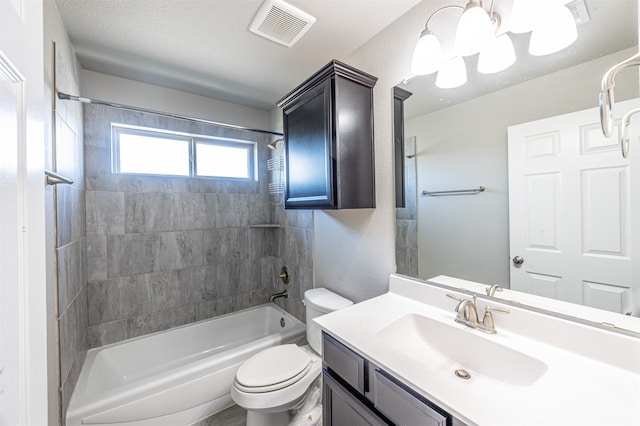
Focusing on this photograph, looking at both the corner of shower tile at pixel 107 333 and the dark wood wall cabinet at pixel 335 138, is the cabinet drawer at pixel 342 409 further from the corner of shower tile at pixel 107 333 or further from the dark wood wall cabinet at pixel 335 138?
the corner of shower tile at pixel 107 333

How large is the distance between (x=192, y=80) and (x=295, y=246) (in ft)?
5.53

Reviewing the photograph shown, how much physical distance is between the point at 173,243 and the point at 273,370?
4.83ft

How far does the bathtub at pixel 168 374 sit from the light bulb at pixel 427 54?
78.2 inches

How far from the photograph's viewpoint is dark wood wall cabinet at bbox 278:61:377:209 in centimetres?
134

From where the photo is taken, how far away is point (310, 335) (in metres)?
1.72

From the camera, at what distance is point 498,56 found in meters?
1.02

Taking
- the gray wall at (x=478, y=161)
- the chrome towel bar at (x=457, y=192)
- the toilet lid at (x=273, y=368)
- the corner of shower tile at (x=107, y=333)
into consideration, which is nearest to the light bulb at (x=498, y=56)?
the gray wall at (x=478, y=161)

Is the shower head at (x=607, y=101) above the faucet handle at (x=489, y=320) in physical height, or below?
above

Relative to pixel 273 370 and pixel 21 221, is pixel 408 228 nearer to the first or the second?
pixel 273 370

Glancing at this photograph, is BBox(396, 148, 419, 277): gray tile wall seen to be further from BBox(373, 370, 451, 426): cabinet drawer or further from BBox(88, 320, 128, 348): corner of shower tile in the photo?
BBox(88, 320, 128, 348): corner of shower tile

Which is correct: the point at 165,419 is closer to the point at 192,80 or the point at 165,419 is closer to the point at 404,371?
the point at 404,371

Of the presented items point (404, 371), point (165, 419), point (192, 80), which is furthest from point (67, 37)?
point (404, 371)

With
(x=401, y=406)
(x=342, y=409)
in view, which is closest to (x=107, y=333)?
(x=342, y=409)

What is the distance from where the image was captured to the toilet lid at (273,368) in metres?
1.31
